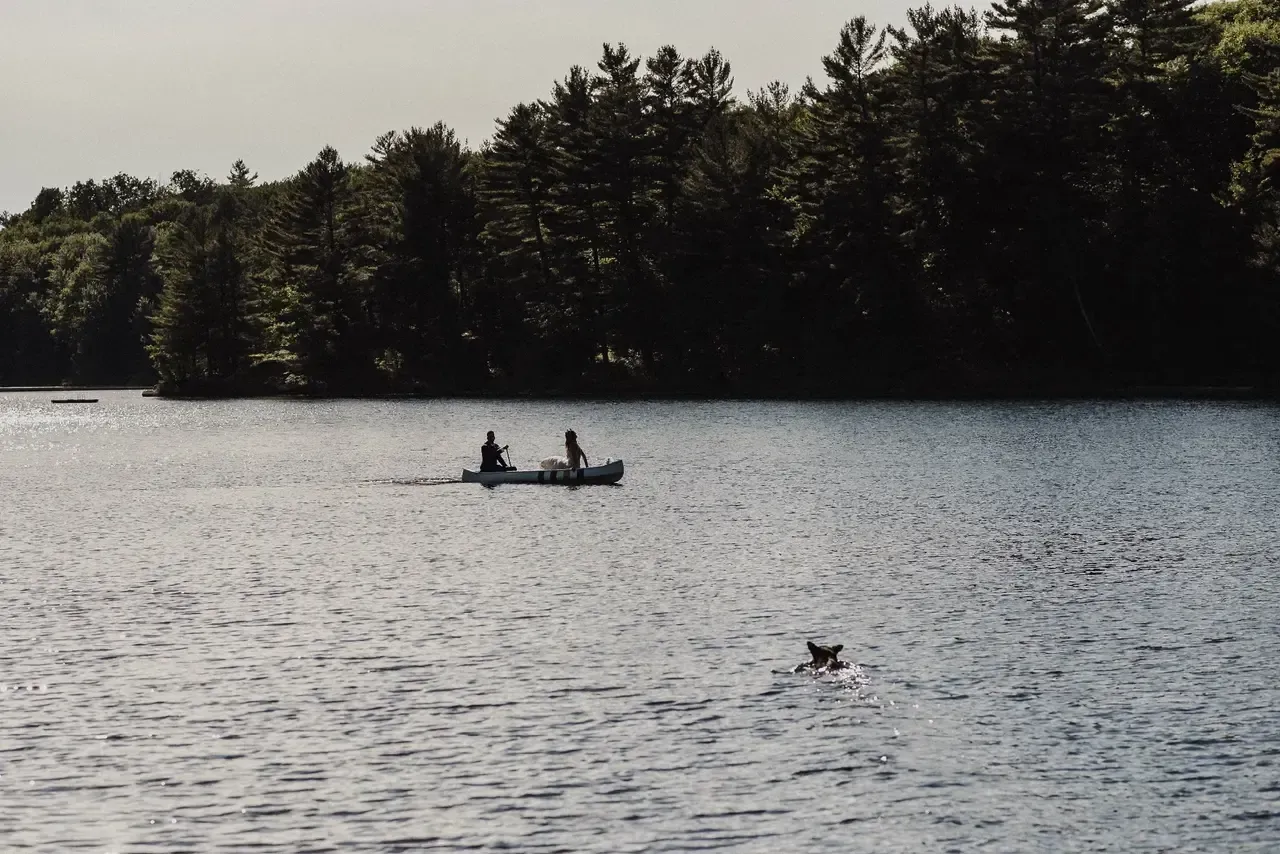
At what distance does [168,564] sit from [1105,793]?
2670cm

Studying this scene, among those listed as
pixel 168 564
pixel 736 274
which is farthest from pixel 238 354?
pixel 168 564

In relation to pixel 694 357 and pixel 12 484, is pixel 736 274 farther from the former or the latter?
pixel 12 484

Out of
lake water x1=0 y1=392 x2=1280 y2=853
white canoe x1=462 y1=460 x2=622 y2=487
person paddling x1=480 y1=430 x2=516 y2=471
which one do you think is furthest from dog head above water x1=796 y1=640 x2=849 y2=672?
person paddling x1=480 y1=430 x2=516 y2=471

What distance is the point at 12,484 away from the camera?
64375mm

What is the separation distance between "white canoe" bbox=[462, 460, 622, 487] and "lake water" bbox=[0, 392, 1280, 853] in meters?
0.83

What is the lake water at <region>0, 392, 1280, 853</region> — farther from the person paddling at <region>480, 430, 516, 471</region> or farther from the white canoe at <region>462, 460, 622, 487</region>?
the person paddling at <region>480, 430, 516, 471</region>

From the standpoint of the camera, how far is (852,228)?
114m

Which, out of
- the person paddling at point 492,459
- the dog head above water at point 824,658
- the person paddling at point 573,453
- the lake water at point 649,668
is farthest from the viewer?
the person paddling at point 492,459

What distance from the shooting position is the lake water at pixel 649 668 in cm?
1731

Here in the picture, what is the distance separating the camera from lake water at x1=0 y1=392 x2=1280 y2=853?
1731cm

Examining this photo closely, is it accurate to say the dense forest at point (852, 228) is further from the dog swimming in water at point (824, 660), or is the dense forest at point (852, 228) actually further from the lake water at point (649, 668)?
the dog swimming in water at point (824, 660)

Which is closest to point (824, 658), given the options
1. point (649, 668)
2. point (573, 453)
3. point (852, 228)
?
point (649, 668)

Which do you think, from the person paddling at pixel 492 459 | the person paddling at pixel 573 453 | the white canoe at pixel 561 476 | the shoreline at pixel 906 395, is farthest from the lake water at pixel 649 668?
Answer: the shoreline at pixel 906 395

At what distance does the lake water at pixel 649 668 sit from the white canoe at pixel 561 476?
83 cm
